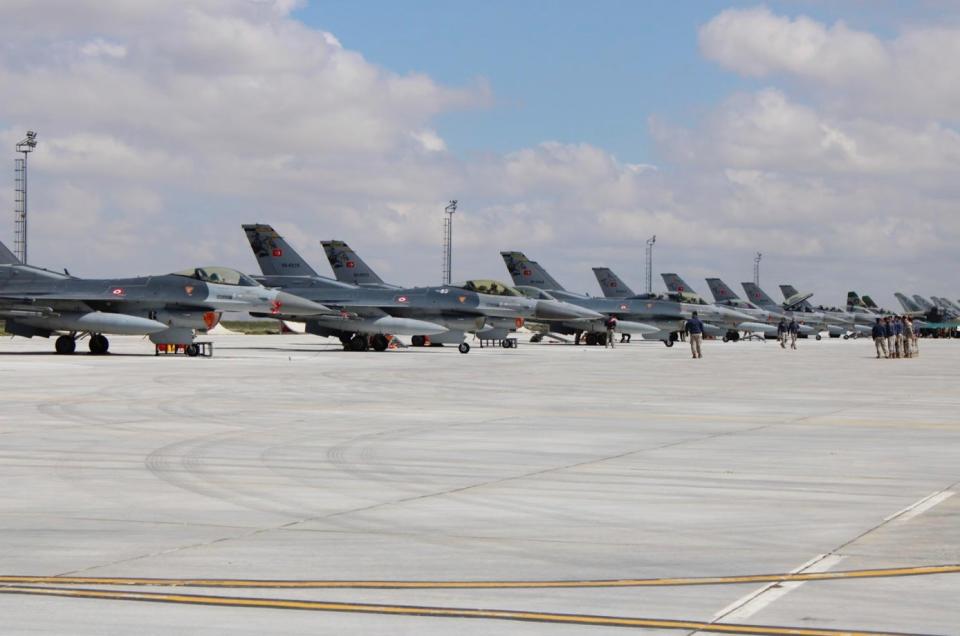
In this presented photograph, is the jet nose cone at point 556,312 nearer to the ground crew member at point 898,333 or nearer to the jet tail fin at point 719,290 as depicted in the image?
the ground crew member at point 898,333

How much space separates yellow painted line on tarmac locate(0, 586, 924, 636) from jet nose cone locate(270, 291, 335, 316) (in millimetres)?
31634

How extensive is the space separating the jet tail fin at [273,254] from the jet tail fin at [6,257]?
39.5 ft

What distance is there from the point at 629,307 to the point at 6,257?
33036 millimetres

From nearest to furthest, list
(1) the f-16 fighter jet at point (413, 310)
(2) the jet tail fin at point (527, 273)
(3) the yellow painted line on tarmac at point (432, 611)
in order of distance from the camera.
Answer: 1. (3) the yellow painted line on tarmac at point (432, 611)
2. (1) the f-16 fighter jet at point (413, 310)
3. (2) the jet tail fin at point (527, 273)

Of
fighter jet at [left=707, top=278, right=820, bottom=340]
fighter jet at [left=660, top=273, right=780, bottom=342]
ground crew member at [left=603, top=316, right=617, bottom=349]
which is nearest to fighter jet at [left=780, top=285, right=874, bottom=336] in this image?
fighter jet at [left=707, top=278, right=820, bottom=340]

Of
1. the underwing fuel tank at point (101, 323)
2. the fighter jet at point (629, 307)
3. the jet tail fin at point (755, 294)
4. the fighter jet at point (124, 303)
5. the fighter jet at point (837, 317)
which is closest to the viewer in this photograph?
the underwing fuel tank at point (101, 323)

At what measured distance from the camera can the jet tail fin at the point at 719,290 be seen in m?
92.1

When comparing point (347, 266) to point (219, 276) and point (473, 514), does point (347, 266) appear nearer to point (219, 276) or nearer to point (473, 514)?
point (219, 276)

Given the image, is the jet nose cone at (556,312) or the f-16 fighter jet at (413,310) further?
the jet nose cone at (556,312)

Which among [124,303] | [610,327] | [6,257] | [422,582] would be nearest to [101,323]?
[124,303]

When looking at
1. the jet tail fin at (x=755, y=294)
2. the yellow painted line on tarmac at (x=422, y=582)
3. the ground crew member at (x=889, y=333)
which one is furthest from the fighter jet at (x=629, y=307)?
the yellow painted line on tarmac at (x=422, y=582)

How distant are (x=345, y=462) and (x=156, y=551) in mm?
4383

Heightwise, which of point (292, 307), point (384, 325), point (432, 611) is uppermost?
point (292, 307)

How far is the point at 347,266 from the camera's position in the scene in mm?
52281
